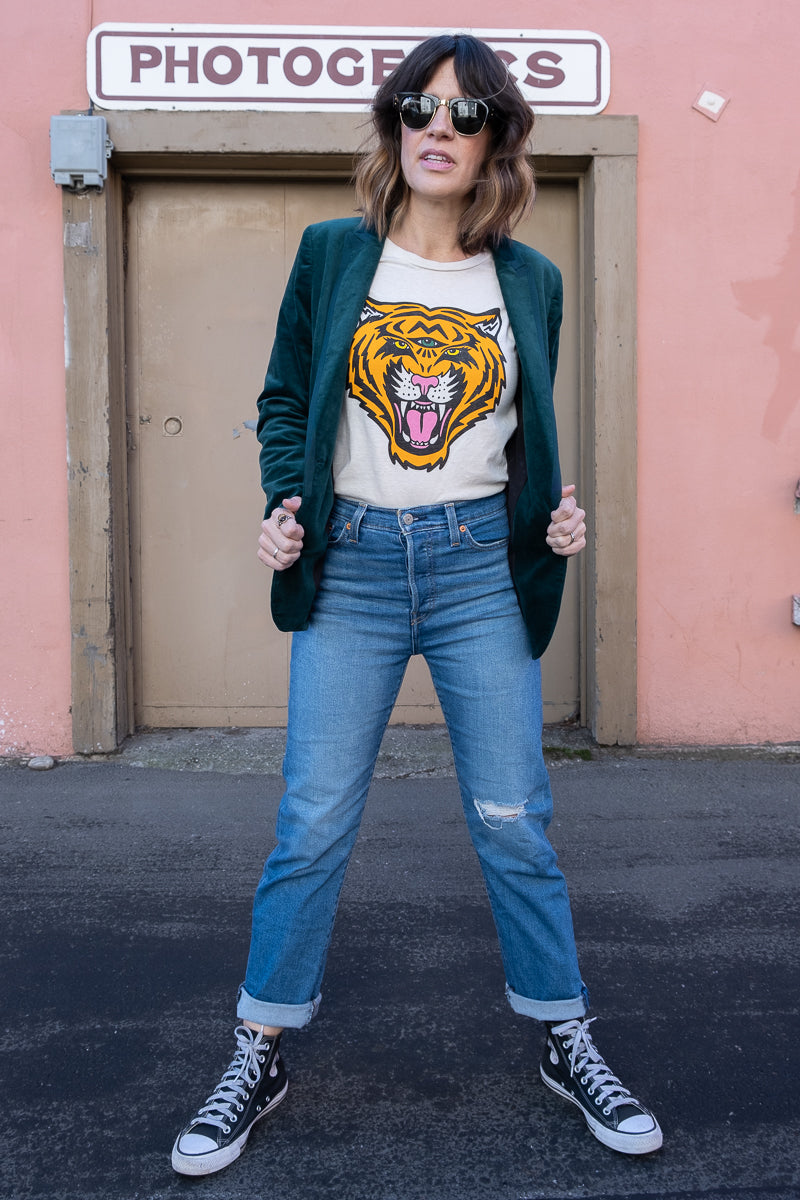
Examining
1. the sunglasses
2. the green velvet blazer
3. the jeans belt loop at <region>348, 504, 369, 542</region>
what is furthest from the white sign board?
the jeans belt loop at <region>348, 504, 369, 542</region>

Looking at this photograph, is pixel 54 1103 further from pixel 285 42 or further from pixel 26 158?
pixel 285 42

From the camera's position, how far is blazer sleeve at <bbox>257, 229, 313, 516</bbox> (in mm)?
1977

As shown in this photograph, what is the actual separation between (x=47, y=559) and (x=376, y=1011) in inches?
113

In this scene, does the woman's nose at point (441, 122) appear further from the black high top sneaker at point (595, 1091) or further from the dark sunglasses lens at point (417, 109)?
the black high top sneaker at point (595, 1091)

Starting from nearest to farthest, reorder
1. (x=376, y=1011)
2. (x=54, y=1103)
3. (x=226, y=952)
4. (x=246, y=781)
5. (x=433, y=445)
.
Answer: (x=433, y=445) → (x=54, y=1103) → (x=376, y=1011) → (x=226, y=952) → (x=246, y=781)

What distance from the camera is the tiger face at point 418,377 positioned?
189cm

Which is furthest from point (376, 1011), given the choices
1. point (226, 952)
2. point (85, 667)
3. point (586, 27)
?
point (586, 27)

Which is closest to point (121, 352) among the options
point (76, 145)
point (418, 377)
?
point (76, 145)

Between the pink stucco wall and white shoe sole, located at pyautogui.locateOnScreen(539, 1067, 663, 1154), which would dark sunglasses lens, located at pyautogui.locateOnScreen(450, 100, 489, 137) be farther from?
the pink stucco wall

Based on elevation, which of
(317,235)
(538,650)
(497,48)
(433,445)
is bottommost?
(538,650)

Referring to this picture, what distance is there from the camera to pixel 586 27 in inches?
171

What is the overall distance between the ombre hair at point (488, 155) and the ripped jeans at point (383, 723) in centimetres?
59

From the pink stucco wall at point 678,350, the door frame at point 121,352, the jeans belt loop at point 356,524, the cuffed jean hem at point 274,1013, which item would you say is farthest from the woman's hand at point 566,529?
the pink stucco wall at point 678,350

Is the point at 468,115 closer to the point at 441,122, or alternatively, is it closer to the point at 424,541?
the point at 441,122
